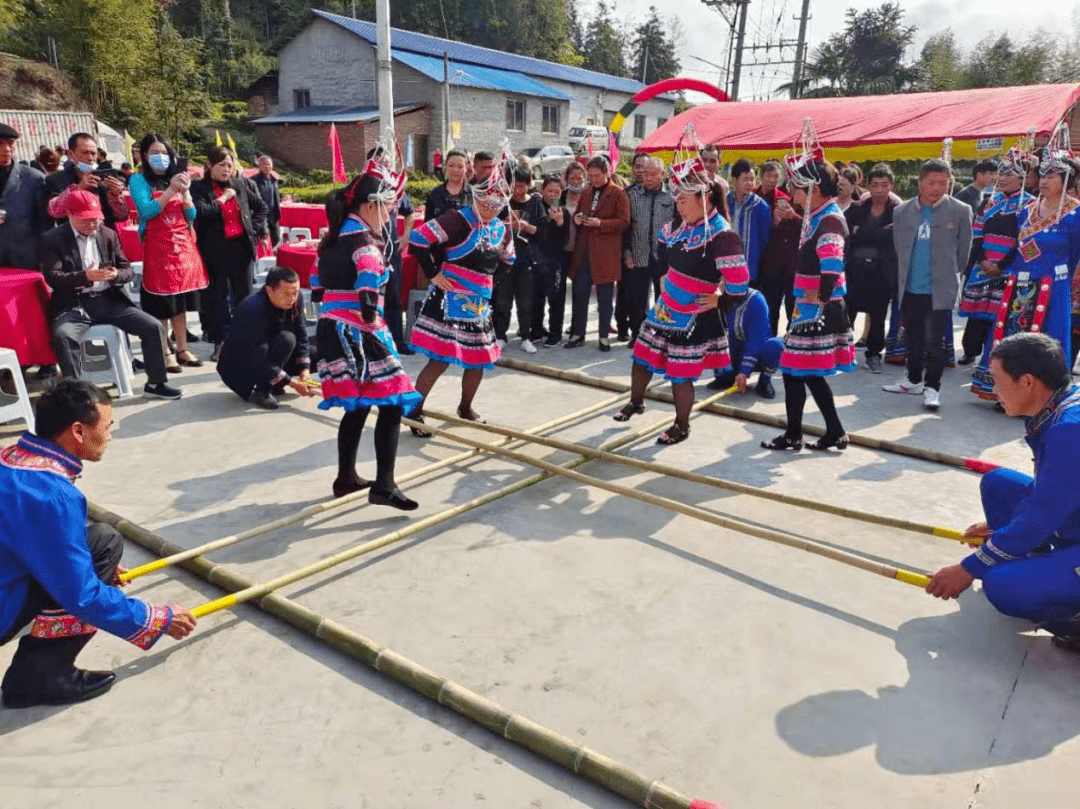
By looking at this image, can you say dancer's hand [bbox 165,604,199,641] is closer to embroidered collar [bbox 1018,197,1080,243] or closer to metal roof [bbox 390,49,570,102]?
embroidered collar [bbox 1018,197,1080,243]

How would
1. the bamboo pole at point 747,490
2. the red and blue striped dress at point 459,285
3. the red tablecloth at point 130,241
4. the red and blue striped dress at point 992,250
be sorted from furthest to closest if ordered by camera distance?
1. the red tablecloth at point 130,241
2. the red and blue striped dress at point 992,250
3. the red and blue striped dress at point 459,285
4. the bamboo pole at point 747,490

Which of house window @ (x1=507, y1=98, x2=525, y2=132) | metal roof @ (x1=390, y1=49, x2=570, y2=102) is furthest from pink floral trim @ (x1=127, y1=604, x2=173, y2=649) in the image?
house window @ (x1=507, y1=98, x2=525, y2=132)

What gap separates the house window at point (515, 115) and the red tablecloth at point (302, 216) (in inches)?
1009

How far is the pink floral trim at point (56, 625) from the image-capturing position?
2623mm

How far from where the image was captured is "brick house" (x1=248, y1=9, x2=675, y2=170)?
3222 cm

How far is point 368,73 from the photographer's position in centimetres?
3434

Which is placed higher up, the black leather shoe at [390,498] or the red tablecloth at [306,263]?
the red tablecloth at [306,263]

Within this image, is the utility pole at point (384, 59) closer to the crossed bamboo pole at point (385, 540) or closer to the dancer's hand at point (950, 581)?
the crossed bamboo pole at point (385, 540)

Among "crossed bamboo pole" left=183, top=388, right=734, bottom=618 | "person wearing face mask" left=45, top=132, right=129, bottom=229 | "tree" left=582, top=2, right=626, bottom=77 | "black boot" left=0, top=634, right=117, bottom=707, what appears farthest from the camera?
"tree" left=582, top=2, right=626, bottom=77

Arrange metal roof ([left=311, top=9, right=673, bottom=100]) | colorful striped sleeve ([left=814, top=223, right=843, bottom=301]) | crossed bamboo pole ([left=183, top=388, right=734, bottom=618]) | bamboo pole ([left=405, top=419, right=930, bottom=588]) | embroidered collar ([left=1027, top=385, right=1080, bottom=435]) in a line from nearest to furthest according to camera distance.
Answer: embroidered collar ([left=1027, top=385, right=1080, bottom=435]) < crossed bamboo pole ([left=183, top=388, right=734, bottom=618]) < bamboo pole ([left=405, top=419, right=930, bottom=588]) < colorful striped sleeve ([left=814, top=223, right=843, bottom=301]) < metal roof ([left=311, top=9, right=673, bottom=100])

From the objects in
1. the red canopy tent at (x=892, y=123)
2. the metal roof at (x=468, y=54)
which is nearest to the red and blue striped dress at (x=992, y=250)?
the red canopy tent at (x=892, y=123)

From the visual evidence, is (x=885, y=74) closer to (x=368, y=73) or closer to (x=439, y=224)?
(x=368, y=73)

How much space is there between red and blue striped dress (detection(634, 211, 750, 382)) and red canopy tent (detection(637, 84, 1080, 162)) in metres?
8.68

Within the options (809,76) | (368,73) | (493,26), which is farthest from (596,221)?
(493,26)
